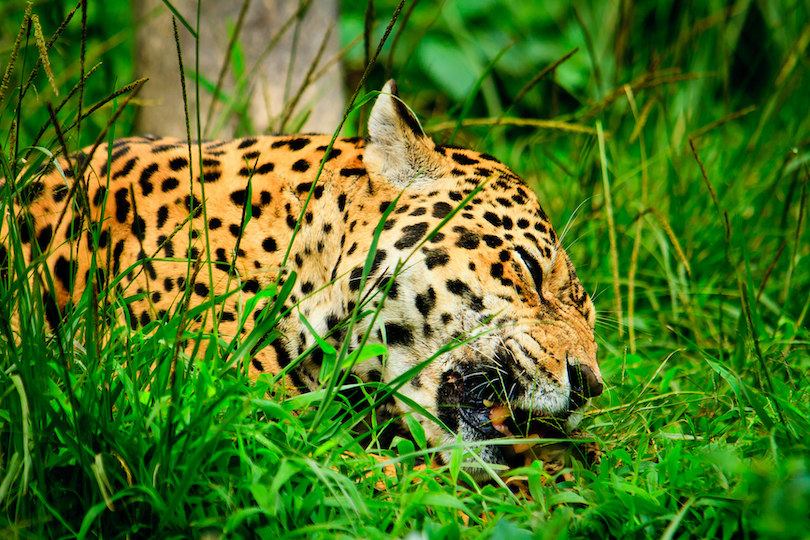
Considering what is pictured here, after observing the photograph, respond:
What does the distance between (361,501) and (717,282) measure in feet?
10.2

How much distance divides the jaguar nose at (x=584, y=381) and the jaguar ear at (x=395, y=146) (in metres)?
0.98

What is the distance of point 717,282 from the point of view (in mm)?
3957

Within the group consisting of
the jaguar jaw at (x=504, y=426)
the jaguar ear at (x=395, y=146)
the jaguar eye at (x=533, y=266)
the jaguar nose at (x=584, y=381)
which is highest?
the jaguar ear at (x=395, y=146)

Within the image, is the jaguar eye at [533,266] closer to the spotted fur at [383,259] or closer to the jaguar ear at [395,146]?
the spotted fur at [383,259]

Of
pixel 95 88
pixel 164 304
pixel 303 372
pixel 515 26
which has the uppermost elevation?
pixel 515 26

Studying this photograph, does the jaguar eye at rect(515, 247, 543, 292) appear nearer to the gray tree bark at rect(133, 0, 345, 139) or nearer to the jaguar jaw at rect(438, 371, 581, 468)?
the jaguar jaw at rect(438, 371, 581, 468)

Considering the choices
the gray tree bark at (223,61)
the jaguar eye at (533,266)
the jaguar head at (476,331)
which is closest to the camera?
the jaguar head at (476,331)

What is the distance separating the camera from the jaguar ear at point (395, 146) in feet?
8.59

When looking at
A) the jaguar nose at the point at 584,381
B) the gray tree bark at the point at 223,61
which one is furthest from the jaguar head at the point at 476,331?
the gray tree bark at the point at 223,61

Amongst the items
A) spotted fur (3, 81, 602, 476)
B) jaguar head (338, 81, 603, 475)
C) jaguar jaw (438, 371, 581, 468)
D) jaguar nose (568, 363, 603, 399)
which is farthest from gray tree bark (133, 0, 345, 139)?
jaguar nose (568, 363, 603, 399)

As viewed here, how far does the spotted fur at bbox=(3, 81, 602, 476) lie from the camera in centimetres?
238

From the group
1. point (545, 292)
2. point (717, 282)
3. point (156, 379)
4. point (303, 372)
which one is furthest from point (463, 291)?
point (717, 282)

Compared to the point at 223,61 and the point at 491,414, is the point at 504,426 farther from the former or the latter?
the point at 223,61

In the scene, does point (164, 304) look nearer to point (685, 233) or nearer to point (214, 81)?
point (214, 81)
